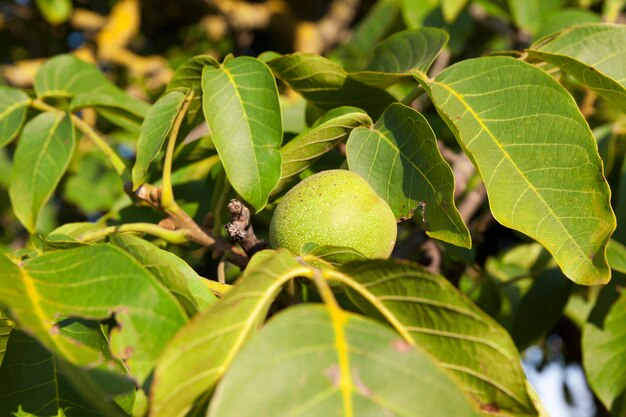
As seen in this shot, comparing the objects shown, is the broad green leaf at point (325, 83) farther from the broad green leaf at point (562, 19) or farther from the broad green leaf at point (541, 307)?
the broad green leaf at point (562, 19)

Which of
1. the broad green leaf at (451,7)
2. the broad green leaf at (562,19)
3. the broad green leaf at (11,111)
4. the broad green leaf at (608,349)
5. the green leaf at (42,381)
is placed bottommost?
the broad green leaf at (608,349)

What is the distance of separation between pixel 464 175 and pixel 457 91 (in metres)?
0.92

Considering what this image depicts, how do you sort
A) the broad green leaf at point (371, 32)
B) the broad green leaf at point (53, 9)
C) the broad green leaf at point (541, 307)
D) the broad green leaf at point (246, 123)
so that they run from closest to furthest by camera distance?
the broad green leaf at point (246, 123) → the broad green leaf at point (541, 307) → the broad green leaf at point (371, 32) → the broad green leaf at point (53, 9)

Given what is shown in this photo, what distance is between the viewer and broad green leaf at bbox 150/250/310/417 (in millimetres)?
738

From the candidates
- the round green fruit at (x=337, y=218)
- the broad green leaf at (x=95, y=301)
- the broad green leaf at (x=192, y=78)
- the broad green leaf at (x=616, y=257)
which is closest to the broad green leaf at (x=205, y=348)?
the broad green leaf at (x=95, y=301)

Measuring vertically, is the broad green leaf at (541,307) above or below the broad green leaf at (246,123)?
below

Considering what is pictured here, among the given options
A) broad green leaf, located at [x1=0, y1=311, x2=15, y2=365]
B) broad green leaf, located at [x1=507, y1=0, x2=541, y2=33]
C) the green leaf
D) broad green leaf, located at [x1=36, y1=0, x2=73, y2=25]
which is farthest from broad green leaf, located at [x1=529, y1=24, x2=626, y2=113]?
broad green leaf, located at [x1=36, y1=0, x2=73, y2=25]

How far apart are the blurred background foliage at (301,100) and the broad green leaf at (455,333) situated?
0.33 meters

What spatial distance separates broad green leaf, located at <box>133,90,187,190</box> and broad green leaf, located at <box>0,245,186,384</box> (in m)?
0.30

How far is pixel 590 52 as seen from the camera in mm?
1278

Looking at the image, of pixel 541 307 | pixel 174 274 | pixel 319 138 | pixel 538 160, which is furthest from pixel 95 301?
pixel 541 307

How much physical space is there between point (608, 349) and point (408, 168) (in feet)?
3.05

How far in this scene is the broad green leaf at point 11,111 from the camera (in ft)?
4.93

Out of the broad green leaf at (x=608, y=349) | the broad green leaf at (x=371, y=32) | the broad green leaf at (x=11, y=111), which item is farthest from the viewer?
the broad green leaf at (x=371, y=32)
